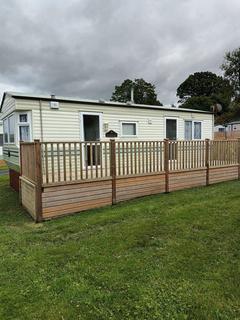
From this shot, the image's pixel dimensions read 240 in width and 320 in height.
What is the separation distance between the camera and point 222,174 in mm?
8531

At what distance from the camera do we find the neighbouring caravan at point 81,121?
297 inches

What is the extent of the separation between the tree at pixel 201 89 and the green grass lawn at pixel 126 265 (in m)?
43.7

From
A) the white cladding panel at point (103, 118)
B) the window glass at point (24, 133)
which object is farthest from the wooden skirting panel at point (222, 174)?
the window glass at point (24, 133)

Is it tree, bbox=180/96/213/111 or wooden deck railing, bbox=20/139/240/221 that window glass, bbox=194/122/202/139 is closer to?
wooden deck railing, bbox=20/139/240/221

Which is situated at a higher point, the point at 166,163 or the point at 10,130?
the point at 10,130

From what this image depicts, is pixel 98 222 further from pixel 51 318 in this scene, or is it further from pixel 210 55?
pixel 210 55

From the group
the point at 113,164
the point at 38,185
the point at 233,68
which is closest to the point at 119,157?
the point at 113,164

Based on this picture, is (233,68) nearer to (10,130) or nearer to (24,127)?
(10,130)

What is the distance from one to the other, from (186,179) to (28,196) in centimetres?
419

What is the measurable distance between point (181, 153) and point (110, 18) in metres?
8.14

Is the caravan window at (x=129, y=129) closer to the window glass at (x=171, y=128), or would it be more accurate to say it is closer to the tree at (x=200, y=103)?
the window glass at (x=171, y=128)

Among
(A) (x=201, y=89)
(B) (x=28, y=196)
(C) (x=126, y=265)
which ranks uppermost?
(A) (x=201, y=89)

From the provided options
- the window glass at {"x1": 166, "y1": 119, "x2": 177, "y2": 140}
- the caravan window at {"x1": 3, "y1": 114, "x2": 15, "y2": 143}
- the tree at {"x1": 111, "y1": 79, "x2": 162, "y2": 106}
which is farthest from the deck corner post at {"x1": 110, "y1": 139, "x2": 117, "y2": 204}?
the tree at {"x1": 111, "y1": 79, "x2": 162, "y2": 106}

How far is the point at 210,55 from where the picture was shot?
4166 cm
